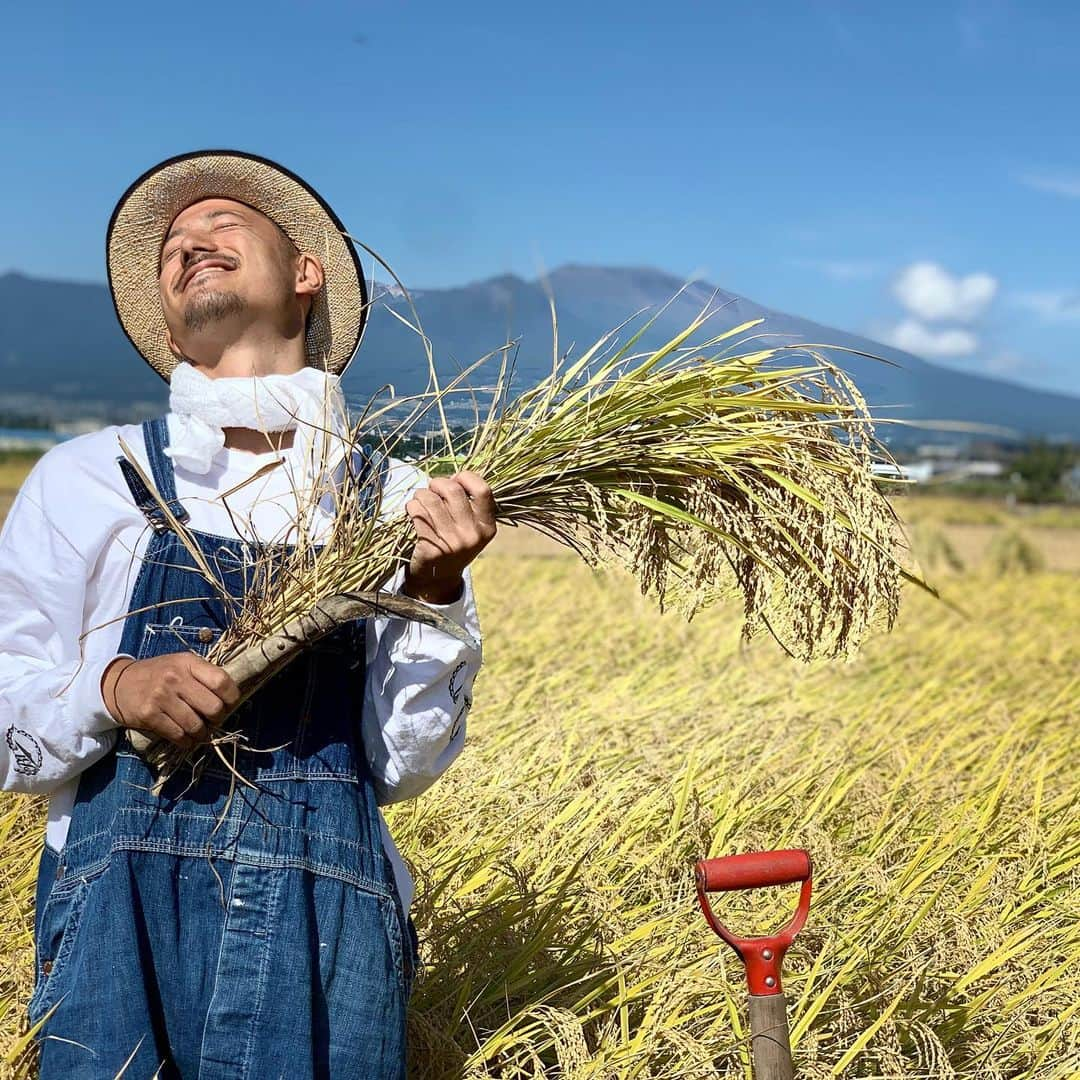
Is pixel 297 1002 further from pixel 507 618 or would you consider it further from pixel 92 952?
pixel 507 618

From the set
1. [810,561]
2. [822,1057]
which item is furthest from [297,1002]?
[822,1057]

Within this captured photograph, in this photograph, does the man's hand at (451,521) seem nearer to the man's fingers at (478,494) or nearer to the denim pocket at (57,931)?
the man's fingers at (478,494)

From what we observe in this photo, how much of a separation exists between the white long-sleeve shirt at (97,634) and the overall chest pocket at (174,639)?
46 millimetres

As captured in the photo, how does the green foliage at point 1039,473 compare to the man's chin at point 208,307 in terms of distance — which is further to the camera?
the green foliage at point 1039,473

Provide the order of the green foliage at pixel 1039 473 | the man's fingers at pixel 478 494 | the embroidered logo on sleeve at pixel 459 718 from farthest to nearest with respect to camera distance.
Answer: the green foliage at pixel 1039 473
the embroidered logo on sleeve at pixel 459 718
the man's fingers at pixel 478 494

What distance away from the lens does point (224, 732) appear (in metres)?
1.64

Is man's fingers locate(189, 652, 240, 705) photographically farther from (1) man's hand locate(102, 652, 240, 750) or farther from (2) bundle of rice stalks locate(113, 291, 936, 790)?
(2) bundle of rice stalks locate(113, 291, 936, 790)

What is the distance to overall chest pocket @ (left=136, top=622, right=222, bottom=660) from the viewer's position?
1676mm

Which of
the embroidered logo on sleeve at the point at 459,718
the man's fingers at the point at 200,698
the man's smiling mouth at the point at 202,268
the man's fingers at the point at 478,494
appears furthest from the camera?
the man's smiling mouth at the point at 202,268

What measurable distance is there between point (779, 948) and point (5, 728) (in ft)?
3.55

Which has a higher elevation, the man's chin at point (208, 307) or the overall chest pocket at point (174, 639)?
the man's chin at point (208, 307)

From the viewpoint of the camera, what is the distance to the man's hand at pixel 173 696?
155 cm

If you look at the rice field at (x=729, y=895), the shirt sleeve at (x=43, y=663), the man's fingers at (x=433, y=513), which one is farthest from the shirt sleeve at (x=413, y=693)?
the rice field at (x=729, y=895)

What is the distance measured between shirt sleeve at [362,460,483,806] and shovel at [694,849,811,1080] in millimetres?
421
